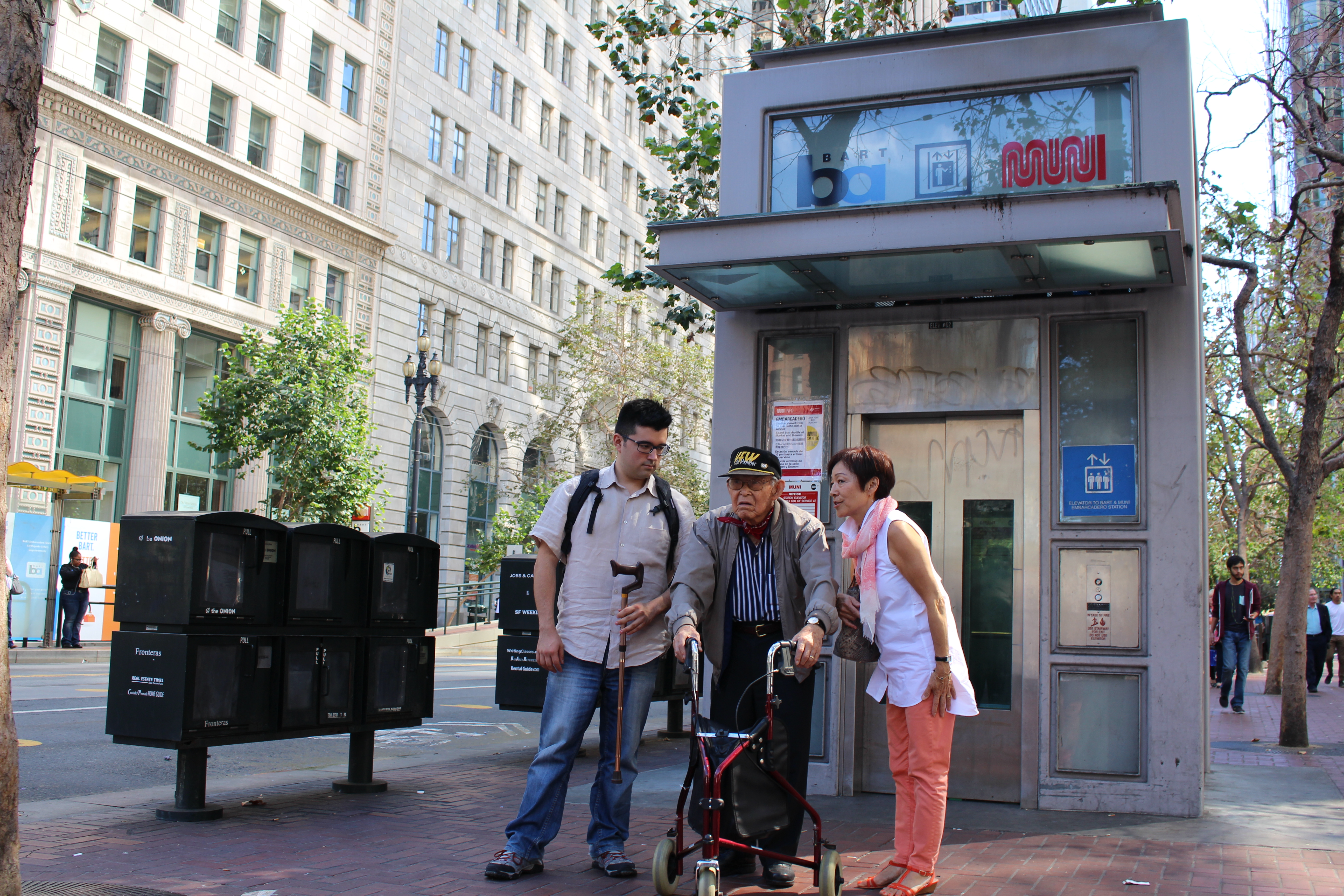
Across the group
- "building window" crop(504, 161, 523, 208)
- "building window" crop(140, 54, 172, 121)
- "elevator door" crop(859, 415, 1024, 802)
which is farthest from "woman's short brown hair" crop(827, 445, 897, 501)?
"building window" crop(504, 161, 523, 208)

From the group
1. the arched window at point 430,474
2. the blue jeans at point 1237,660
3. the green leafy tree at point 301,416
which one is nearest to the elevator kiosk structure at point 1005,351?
the blue jeans at point 1237,660

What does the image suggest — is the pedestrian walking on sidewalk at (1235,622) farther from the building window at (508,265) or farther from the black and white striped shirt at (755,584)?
the building window at (508,265)

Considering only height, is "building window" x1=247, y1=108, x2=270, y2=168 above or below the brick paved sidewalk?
above

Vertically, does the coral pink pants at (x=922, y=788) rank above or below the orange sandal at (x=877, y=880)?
above

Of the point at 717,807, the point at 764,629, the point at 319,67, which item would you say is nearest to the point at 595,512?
the point at 764,629

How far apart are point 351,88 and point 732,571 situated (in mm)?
36449

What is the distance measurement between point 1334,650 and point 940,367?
72.5ft

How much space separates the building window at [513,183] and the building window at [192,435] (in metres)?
17.3

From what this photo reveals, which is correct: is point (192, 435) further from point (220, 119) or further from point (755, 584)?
point (755, 584)

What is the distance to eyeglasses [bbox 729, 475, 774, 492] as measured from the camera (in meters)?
5.16

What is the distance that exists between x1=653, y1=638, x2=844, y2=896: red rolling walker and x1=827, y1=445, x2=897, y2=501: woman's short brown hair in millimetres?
1010

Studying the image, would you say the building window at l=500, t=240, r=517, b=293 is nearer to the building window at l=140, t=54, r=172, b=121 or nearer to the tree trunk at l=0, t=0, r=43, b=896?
the building window at l=140, t=54, r=172, b=121

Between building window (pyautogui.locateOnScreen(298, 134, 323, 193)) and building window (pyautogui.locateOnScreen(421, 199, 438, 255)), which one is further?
building window (pyautogui.locateOnScreen(421, 199, 438, 255))

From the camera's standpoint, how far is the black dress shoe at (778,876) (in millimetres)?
5012
